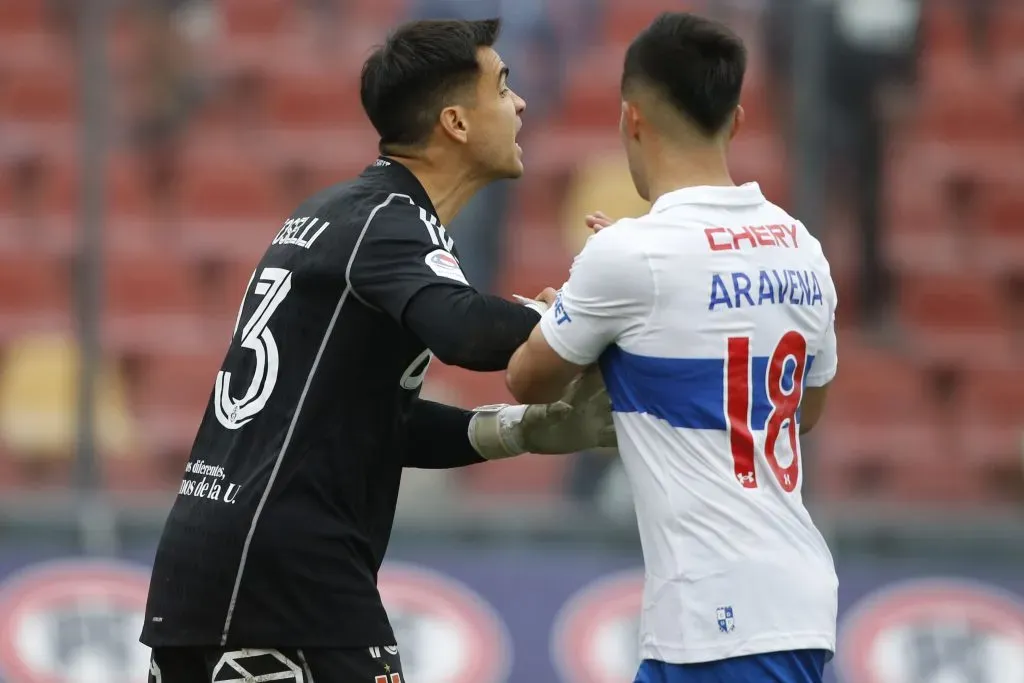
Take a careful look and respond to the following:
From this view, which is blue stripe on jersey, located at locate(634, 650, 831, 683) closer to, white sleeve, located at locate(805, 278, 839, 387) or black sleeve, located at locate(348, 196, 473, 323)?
white sleeve, located at locate(805, 278, 839, 387)

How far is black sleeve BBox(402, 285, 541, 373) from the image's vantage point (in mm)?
3285

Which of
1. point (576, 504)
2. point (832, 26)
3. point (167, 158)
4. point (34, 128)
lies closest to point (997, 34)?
point (832, 26)

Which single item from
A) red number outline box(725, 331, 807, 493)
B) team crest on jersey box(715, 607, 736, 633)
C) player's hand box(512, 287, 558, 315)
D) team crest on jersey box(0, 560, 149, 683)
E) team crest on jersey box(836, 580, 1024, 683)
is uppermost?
player's hand box(512, 287, 558, 315)

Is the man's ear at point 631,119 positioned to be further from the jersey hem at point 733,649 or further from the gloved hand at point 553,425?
the jersey hem at point 733,649

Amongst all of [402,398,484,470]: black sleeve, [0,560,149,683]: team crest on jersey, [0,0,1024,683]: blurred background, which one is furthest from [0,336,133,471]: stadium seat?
[402,398,484,470]: black sleeve

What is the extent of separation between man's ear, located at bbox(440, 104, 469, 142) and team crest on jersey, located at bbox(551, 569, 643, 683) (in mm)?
3094

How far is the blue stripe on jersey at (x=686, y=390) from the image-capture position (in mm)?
3109

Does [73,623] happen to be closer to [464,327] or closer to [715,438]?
[464,327]

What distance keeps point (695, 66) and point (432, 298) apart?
2.18 ft

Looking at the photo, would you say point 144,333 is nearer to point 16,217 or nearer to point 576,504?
point 16,217

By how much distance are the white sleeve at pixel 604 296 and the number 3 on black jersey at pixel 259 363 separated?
61 cm

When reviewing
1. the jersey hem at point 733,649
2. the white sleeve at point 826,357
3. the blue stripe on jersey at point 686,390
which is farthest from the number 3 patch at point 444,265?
the jersey hem at point 733,649

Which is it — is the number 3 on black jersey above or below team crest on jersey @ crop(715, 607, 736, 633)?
above

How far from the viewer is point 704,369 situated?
10.2 feet
